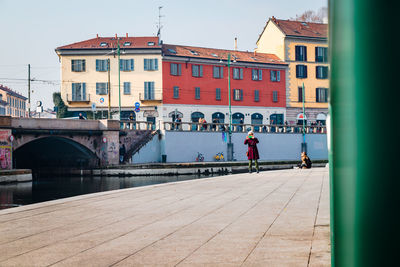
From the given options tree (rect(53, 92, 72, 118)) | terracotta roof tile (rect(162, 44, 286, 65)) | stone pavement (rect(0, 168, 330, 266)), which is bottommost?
stone pavement (rect(0, 168, 330, 266))

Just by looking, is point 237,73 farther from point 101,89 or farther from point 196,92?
point 101,89

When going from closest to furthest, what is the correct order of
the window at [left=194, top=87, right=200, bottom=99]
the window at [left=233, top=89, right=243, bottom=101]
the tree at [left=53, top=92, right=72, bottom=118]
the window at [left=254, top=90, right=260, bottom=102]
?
the tree at [left=53, top=92, right=72, bottom=118] → the window at [left=194, top=87, right=200, bottom=99] → the window at [left=233, top=89, right=243, bottom=101] → the window at [left=254, top=90, right=260, bottom=102]

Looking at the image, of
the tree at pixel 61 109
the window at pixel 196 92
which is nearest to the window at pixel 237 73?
the window at pixel 196 92

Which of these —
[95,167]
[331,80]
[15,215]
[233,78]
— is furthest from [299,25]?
[331,80]

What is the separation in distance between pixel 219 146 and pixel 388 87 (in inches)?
1786

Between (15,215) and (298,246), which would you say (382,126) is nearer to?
(298,246)

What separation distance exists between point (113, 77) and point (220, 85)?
35.4 ft

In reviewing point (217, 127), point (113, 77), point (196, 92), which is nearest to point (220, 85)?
point (196, 92)

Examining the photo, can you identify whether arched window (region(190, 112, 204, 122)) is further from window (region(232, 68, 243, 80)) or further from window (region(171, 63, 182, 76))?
window (region(232, 68, 243, 80))

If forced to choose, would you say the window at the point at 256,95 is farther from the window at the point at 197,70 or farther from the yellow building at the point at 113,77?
the yellow building at the point at 113,77

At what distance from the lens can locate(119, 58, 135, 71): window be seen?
1925 inches

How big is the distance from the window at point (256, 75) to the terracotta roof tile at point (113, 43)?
10512mm

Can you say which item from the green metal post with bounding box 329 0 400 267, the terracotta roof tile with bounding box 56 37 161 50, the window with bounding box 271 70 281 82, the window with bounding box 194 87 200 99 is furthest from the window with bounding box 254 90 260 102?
the green metal post with bounding box 329 0 400 267

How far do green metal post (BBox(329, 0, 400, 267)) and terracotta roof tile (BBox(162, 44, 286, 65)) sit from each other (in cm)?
4893
